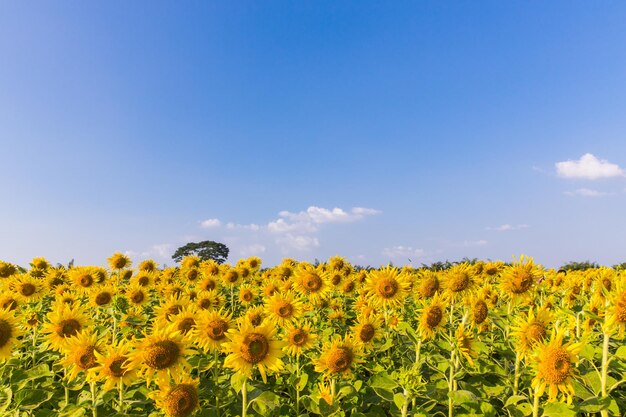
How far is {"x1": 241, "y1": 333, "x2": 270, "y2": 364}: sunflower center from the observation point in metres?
4.79

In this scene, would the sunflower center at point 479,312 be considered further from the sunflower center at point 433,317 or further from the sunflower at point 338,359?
the sunflower at point 338,359

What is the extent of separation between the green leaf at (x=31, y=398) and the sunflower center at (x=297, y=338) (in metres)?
3.08

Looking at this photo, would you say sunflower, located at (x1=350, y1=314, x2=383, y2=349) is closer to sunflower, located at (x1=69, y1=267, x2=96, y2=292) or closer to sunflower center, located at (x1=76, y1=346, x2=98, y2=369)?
sunflower center, located at (x1=76, y1=346, x2=98, y2=369)

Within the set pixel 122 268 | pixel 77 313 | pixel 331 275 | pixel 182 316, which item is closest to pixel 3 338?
pixel 77 313

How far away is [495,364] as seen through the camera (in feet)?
20.4

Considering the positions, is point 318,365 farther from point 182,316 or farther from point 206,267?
point 206,267

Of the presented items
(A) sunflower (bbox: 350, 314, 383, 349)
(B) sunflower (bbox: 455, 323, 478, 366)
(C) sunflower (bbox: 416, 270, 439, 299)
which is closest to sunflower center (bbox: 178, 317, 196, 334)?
(A) sunflower (bbox: 350, 314, 383, 349)

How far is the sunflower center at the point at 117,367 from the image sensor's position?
4.75 meters

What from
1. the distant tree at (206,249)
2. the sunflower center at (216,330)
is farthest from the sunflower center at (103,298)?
the distant tree at (206,249)

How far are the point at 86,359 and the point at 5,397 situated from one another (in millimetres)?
1390

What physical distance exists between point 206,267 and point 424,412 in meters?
10.8

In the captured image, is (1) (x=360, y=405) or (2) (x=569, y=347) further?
(1) (x=360, y=405)

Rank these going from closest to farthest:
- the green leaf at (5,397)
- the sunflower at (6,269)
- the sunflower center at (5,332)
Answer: the green leaf at (5,397) < the sunflower center at (5,332) < the sunflower at (6,269)

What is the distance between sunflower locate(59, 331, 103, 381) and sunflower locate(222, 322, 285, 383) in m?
1.63
